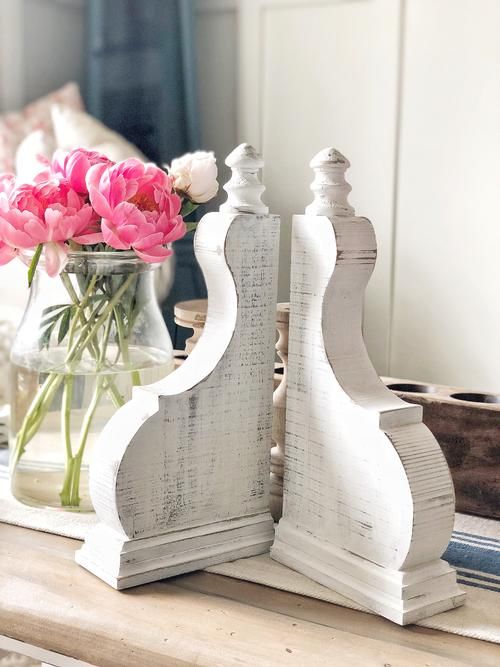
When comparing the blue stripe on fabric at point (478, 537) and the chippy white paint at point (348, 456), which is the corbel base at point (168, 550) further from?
the blue stripe on fabric at point (478, 537)

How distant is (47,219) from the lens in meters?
0.59

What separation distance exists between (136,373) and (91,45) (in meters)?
1.98

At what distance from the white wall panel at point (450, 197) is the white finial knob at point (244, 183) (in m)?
1.64

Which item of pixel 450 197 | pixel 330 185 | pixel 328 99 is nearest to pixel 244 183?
pixel 330 185

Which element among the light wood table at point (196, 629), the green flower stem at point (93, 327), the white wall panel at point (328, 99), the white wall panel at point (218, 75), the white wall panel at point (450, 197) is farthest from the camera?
the white wall panel at point (218, 75)

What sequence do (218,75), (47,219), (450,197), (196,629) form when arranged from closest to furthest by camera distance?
1. (196,629)
2. (47,219)
3. (450,197)
4. (218,75)

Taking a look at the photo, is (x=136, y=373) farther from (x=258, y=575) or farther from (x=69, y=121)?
(x=69, y=121)

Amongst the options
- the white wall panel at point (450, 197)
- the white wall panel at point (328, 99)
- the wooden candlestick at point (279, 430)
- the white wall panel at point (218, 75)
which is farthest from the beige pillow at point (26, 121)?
the wooden candlestick at point (279, 430)

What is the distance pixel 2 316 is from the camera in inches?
75.3

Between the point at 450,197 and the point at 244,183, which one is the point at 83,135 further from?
the point at 244,183

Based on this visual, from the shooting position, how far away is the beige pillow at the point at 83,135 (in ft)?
6.99

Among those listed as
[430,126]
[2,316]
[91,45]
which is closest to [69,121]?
[91,45]

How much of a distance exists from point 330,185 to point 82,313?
226 millimetres

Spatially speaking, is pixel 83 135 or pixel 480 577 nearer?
pixel 480 577
